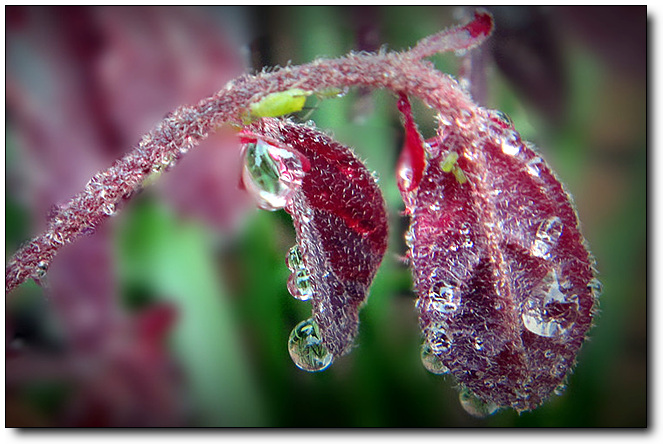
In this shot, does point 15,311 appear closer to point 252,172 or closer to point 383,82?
point 252,172

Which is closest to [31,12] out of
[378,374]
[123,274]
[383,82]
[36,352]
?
[123,274]

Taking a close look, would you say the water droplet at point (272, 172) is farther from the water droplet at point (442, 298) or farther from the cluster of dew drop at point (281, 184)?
the water droplet at point (442, 298)

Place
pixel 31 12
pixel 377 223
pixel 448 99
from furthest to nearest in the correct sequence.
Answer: pixel 31 12, pixel 377 223, pixel 448 99

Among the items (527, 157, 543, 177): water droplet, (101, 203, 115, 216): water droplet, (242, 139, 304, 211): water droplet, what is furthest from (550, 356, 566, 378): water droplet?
(101, 203, 115, 216): water droplet

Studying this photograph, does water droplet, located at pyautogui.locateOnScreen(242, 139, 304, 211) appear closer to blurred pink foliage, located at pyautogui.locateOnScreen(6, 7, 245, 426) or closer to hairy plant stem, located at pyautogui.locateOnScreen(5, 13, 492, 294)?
hairy plant stem, located at pyautogui.locateOnScreen(5, 13, 492, 294)

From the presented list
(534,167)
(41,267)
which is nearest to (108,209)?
(41,267)

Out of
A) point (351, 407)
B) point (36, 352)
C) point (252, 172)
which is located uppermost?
point (252, 172)
